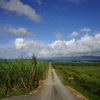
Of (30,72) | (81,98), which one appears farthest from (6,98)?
(81,98)

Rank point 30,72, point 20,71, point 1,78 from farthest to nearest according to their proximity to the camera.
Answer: point 30,72
point 20,71
point 1,78

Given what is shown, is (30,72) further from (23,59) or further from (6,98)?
(6,98)

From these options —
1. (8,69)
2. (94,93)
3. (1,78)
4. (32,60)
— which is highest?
(32,60)

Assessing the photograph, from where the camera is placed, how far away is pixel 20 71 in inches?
742

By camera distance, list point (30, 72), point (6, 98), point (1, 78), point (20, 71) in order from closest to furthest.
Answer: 1. point (6, 98)
2. point (1, 78)
3. point (20, 71)
4. point (30, 72)

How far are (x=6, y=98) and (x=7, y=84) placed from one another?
11.3 ft

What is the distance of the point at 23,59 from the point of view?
20750 millimetres

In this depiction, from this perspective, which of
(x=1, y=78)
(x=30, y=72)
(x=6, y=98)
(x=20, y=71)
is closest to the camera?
(x=6, y=98)

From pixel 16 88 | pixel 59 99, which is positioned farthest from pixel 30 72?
pixel 59 99

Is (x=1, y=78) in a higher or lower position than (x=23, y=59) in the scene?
lower

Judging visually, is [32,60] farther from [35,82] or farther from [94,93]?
[94,93]

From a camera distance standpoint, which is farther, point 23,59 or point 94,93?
point 23,59

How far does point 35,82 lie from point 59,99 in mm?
9380

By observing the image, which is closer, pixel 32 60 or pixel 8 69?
pixel 8 69
